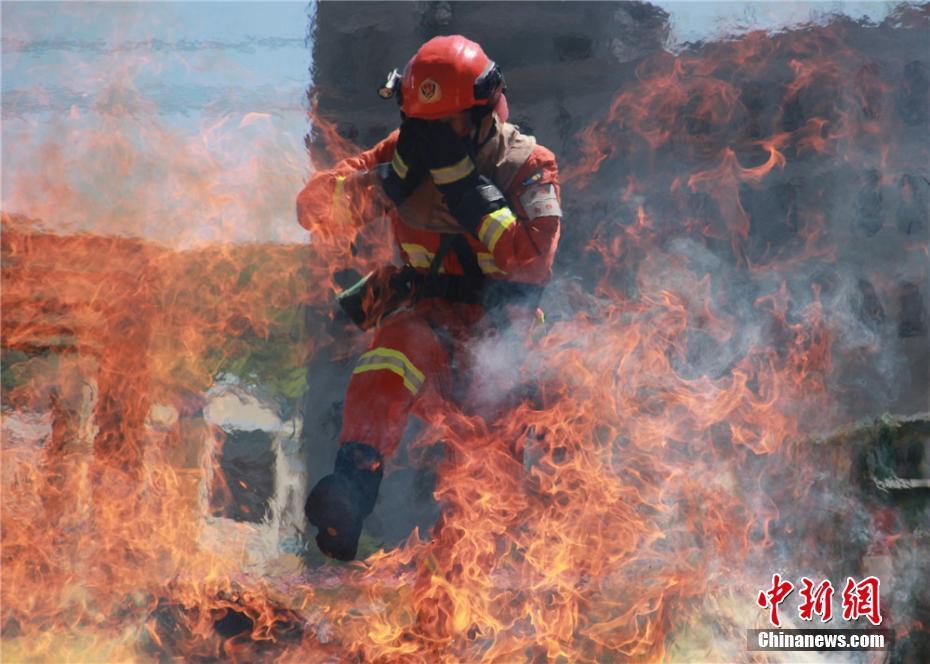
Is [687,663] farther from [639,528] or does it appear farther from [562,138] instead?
[562,138]

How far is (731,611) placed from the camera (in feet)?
16.2

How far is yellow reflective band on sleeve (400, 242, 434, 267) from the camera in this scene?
179 inches

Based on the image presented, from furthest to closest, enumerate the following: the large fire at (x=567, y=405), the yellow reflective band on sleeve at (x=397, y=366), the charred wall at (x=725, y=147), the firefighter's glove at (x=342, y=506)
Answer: the charred wall at (x=725, y=147) → the large fire at (x=567, y=405) → the yellow reflective band on sleeve at (x=397, y=366) → the firefighter's glove at (x=342, y=506)

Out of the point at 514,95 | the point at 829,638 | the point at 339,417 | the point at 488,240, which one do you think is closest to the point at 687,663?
the point at 829,638

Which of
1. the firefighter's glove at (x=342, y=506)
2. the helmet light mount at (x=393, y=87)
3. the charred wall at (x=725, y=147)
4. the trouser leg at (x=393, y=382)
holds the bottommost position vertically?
the firefighter's glove at (x=342, y=506)

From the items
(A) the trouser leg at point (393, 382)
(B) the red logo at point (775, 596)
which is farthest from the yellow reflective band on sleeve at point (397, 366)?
(B) the red logo at point (775, 596)

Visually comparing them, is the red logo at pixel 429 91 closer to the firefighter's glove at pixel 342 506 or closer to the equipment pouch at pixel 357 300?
the equipment pouch at pixel 357 300

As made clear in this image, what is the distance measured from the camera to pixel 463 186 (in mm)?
4086

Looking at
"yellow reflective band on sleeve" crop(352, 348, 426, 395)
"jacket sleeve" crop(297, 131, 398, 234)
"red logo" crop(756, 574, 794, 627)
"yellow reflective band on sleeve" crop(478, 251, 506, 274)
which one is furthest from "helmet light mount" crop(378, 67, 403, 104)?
"red logo" crop(756, 574, 794, 627)

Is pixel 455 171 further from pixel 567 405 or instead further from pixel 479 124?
pixel 567 405

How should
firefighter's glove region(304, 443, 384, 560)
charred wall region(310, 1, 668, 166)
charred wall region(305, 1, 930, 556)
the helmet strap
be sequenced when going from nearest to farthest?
firefighter's glove region(304, 443, 384, 560) → the helmet strap → charred wall region(305, 1, 930, 556) → charred wall region(310, 1, 668, 166)

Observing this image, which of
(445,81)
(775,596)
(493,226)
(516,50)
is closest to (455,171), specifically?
(493,226)

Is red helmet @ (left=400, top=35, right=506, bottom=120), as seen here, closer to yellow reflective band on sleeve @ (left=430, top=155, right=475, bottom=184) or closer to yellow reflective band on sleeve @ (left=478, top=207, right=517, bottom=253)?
yellow reflective band on sleeve @ (left=430, top=155, right=475, bottom=184)

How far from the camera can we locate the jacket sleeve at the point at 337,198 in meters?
4.39
